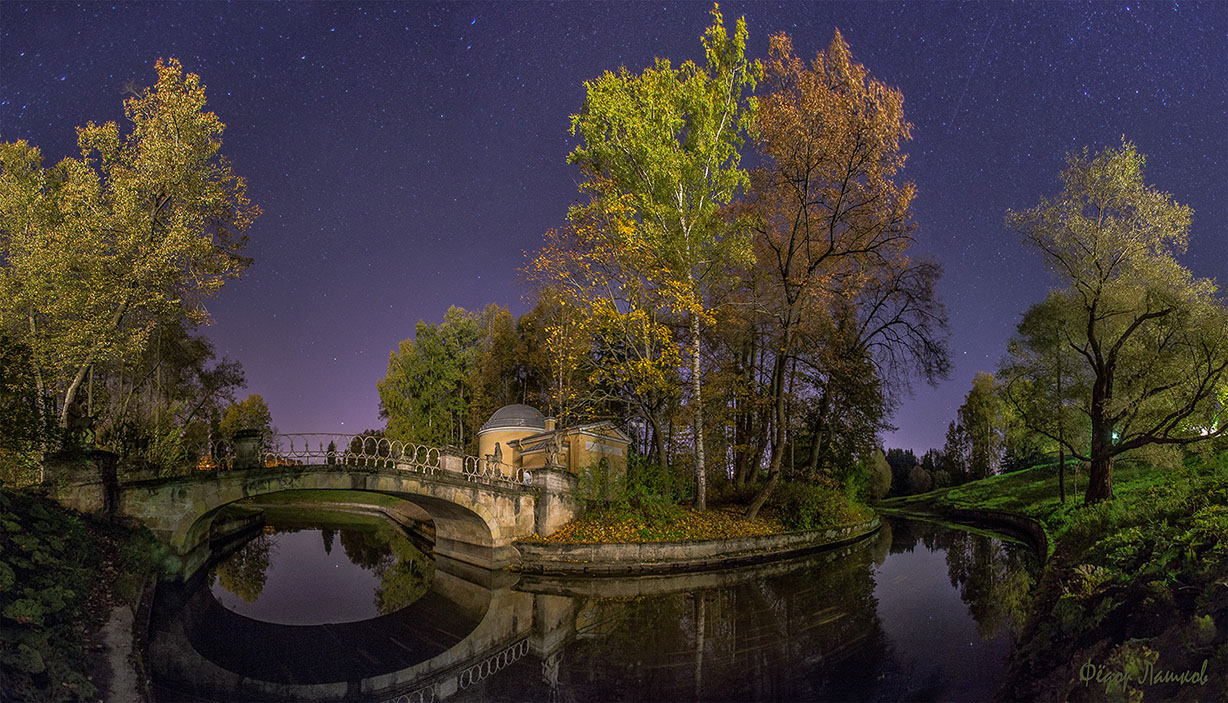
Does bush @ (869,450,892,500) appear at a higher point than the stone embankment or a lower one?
lower

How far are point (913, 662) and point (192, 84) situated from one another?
23.4 m

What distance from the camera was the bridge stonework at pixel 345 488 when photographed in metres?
12.9

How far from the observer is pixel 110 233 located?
52.1 feet

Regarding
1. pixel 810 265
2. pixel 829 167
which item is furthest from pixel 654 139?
pixel 810 265

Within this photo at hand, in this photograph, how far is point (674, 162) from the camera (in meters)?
18.0

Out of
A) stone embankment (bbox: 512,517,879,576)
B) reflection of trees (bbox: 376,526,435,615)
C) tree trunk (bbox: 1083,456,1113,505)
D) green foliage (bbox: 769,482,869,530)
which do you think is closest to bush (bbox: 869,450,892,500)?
green foliage (bbox: 769,482,869,530)

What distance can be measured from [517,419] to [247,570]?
585 inches

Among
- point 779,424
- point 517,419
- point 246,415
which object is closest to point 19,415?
point 779,424

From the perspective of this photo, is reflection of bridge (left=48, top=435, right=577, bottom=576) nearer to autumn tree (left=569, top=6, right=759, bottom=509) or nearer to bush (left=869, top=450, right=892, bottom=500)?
autumn tree (left=569, top=6, right=759, bottom=509)

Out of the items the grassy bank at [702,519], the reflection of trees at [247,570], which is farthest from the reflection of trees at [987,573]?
the reflection of trees at [247,570]

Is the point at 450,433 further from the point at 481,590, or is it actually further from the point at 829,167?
the point at 829,167

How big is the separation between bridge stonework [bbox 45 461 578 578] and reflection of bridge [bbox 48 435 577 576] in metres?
0.02

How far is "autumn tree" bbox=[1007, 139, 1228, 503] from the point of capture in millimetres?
13617

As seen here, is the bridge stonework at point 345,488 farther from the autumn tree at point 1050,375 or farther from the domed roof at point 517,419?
the autumn tree at point 1050,375
